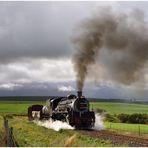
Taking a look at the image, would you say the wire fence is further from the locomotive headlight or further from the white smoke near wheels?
the white smoke near wheels

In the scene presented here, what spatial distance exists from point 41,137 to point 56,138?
196cm

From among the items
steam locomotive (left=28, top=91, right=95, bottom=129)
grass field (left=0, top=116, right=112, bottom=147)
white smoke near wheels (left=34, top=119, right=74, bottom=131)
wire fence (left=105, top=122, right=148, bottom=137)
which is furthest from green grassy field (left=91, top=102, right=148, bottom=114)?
grass field (left=0, top=116, right=112, bottom=147)

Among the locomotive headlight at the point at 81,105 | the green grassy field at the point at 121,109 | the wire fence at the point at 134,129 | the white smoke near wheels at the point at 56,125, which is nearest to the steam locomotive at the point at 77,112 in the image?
the locomotive headlight at the point at 81,105

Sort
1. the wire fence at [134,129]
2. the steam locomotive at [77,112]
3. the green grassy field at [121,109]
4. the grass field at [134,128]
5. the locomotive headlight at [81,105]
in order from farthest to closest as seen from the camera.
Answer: the green grassy field at [121,109], the grass field at [134,128], the locomotive headlight at [81,105], the steam locomotive at [77,112], the wire fence at [134,129]

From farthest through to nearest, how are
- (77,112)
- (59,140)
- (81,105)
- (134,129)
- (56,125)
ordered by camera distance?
(134,129) → (56,125) → (81,105) → (77,112) → (59,140)

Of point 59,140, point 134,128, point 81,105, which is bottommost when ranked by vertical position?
point 134,128

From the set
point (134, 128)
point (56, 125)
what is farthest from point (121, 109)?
point (56, 125)

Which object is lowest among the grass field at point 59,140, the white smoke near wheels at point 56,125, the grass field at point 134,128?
the grass field at point 134,128

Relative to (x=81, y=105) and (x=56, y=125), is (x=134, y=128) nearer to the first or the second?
(x=81, y=105)

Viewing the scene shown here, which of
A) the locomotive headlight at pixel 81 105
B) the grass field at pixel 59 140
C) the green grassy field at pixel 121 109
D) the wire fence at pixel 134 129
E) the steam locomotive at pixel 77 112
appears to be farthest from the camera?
the green grassy field at pixel 121 109

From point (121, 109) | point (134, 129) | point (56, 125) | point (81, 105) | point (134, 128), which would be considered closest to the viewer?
point (81, 105)

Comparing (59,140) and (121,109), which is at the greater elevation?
(121,109)

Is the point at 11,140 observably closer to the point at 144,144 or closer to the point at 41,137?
the point at 41,137

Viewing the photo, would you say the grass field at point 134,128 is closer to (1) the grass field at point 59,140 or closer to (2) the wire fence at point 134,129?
(2) the wire fence at point 134,129
